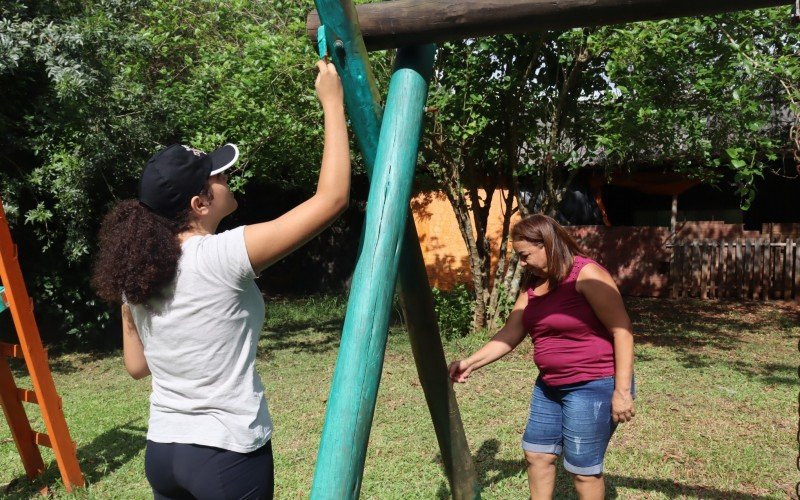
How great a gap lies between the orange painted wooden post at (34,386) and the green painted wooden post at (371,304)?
280 cm

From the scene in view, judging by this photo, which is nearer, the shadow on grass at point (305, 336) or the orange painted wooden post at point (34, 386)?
the orange painted wooden post at point (34, 386)

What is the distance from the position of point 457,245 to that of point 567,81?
5.92 metres

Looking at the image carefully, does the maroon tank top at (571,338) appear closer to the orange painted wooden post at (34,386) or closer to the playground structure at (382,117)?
the playground structure at (382,117)

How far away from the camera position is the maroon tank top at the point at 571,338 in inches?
111

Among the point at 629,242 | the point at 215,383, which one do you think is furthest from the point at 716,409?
the point at 629,242

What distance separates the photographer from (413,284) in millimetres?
2547

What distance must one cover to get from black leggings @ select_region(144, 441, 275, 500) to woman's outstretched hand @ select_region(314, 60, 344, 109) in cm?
99

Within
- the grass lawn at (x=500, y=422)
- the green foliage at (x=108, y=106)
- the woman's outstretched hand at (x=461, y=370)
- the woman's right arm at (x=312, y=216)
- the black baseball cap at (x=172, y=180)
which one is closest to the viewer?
the woman's right arm at (x=312, y=216)

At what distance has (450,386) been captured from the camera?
2840 mm

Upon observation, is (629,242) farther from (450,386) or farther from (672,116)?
(450,386)

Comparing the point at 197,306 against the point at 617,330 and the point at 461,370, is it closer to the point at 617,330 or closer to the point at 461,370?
the point at 461,370

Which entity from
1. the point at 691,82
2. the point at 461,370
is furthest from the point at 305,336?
the point at 461,370

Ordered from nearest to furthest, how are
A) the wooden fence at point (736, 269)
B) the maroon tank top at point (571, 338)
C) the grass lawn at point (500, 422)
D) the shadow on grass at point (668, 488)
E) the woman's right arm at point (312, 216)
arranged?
the woman's right arm at point (312, 216) < the maroon tank top at point (571, 338) < the shadow on grass at point (668, 488) < the grass lawn at point (500, 422) < the wooden fence at point (736, 269)

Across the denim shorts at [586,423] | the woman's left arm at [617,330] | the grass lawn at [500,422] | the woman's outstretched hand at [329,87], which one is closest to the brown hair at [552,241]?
the woman's left arm at [617,330]
